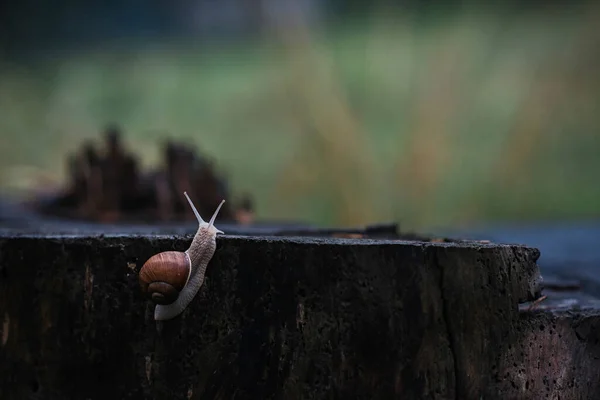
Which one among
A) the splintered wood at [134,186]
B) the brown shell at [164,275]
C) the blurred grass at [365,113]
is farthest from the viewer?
the blurred grass at [365,113]

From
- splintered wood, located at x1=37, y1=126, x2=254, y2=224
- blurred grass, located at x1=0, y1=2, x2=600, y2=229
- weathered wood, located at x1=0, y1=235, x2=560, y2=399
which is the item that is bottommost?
weathered wood, located at x1=0, y1=235, x2=560, y2=399

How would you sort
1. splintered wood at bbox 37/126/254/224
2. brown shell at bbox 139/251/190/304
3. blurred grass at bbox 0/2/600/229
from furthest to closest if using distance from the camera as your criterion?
blurred grass at bbox 0/2/600/229 < splintered wood at bbox 37/126/254/224 < brown shell at bbox 139/251/190/304

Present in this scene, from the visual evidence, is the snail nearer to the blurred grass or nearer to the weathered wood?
the weathered wood

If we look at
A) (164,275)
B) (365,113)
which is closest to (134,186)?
(164,275)

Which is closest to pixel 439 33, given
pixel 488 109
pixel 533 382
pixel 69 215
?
pixel 488 109

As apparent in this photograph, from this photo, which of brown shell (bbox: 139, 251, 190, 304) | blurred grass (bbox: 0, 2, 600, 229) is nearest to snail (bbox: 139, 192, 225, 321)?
brown shell (bbox: 139, 251, 190, 304)

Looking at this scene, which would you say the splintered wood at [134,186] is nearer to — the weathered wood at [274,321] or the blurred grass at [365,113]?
the weathered wood at [274,321]

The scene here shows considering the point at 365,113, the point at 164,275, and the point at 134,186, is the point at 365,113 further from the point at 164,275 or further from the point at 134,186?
the point at 164,275

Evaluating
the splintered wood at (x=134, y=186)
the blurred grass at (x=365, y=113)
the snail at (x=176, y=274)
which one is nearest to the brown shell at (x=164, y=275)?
the snail at (x=176, y=274)
